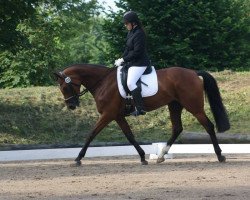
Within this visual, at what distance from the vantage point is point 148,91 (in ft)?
42.7

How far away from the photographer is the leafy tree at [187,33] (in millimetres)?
28531

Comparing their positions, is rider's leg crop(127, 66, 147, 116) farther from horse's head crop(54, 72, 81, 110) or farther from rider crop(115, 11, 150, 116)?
horse's head crop(54, 72, 81, 110)

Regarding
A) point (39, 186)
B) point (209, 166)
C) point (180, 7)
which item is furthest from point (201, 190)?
point (180, 7)

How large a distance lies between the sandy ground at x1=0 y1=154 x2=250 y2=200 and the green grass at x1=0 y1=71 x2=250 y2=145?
22.2 ft

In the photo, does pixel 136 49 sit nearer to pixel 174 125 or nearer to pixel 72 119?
pixel 174 125

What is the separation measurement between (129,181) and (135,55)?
3637mm

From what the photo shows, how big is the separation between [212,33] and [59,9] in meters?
17.5

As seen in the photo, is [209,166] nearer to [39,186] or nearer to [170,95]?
[170,95]

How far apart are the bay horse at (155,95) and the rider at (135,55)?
30 cm

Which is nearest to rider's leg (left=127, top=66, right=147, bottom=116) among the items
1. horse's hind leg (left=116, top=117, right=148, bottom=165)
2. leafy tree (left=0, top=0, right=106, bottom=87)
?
horse's hind leg (left=116, top=117, right=148, bottom=165)

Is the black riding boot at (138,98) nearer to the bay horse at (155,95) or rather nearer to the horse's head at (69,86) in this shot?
the bay horse at (155,95)

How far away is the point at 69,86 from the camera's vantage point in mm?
13266

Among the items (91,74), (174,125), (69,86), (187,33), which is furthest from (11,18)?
(187,33)

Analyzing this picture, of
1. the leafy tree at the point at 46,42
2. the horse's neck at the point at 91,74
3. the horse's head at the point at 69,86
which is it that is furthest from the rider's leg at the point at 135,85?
the leafy tree at the point at 46,42
